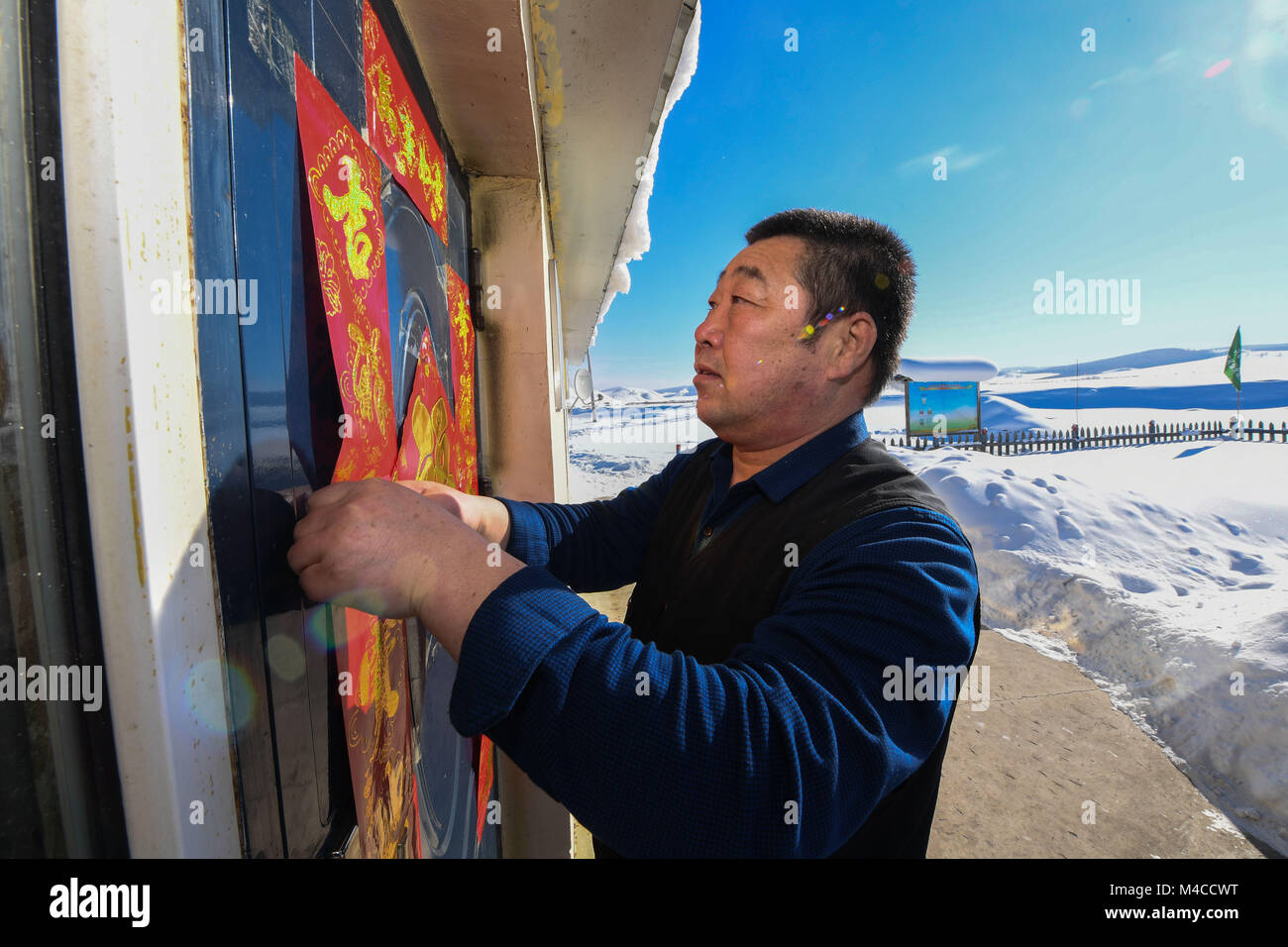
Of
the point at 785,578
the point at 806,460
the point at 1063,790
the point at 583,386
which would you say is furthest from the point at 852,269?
the point at 583,386

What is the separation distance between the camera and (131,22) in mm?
426

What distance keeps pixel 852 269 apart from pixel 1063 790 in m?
3.22

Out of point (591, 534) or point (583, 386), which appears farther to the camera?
Result: point (583, 386)

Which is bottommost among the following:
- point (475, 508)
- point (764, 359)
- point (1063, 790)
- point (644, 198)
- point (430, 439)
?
point (1063, 790)

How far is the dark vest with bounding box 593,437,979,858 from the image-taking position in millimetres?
970

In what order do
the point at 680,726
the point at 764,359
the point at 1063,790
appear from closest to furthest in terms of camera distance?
the point at 680,726
the point at 764,359
the point at 1063,790

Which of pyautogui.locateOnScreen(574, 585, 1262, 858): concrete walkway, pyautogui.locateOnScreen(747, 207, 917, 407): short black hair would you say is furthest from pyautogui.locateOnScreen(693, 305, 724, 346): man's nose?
pyautogui.locateOnScreen(574, 585, 1262, 858): concrete walkway

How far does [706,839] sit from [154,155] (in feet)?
2.51

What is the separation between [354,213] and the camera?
0.88m

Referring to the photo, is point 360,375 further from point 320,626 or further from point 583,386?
point 583,386

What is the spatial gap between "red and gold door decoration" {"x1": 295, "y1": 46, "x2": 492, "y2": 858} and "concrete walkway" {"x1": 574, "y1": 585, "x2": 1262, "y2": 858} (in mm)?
1210

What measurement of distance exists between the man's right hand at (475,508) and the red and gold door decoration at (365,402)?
69 mm

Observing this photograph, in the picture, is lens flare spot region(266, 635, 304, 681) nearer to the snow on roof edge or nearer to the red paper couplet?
the red paper couplet

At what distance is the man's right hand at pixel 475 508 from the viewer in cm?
110
